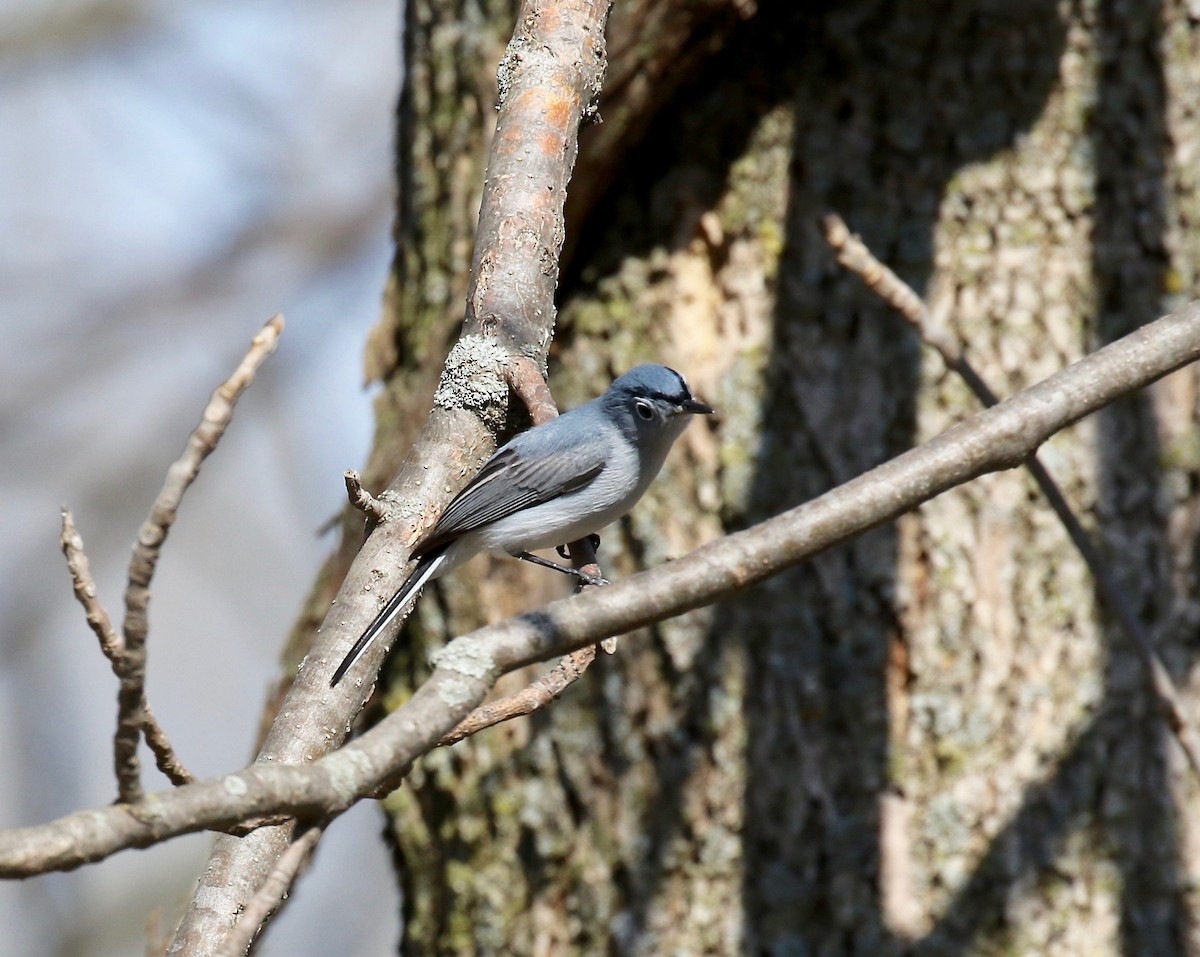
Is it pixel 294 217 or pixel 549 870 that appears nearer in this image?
pixel 549 870

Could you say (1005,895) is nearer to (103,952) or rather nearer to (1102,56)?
(1102,56)

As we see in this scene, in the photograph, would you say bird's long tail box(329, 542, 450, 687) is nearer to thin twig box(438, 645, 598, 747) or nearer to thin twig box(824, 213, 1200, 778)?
thin twig box(438, 645, 598, 747)

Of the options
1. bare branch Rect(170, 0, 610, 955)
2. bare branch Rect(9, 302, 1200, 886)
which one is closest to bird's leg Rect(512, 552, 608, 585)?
bare branch Rect(170, 0, 610, 955)

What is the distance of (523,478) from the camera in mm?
2846

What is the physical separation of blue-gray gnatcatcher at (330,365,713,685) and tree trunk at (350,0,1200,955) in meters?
0.50

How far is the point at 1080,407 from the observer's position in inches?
71.9

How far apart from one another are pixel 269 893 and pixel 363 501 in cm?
91

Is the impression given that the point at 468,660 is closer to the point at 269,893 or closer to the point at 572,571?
the point at 269,893

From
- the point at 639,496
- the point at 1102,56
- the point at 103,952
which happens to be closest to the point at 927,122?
the point at 1102,56

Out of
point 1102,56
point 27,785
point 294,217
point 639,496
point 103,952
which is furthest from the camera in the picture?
point 294,217

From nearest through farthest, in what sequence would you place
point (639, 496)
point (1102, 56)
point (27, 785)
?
point (639, 496), point (1102, 56), point (27, 785)

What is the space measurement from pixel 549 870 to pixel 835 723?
2.90 feet

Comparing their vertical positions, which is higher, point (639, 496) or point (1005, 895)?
point (639, 496)

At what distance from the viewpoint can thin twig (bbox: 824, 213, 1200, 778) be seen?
2365 millimetres
